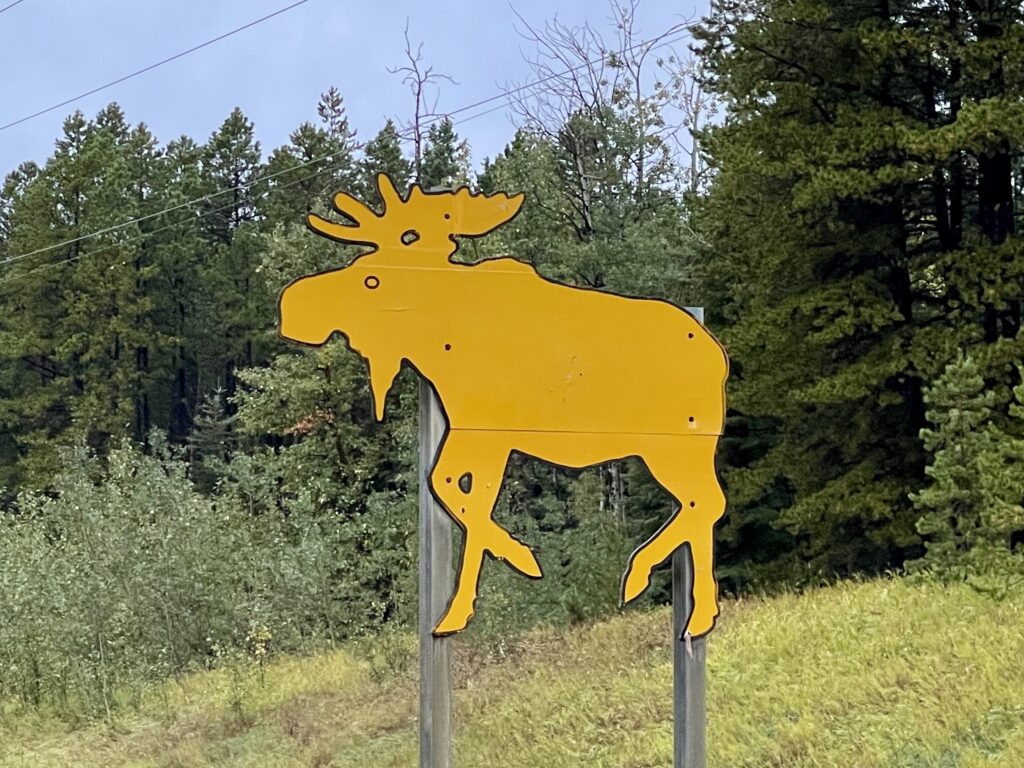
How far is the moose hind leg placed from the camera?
11.5 ft

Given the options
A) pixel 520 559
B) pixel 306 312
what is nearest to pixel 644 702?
pixel 520 559

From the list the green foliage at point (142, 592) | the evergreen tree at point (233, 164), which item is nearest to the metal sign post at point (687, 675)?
the green foliage at point (142, 592)

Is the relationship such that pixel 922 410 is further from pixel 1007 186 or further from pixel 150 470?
pixel 150 470

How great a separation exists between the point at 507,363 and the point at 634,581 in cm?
87

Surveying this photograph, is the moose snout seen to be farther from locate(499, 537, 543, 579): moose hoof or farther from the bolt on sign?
locate(499, 537, 543, 579): moose hoof

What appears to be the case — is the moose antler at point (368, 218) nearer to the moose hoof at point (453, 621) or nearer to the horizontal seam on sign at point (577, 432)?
the horizontal seam on sign at point (577, 432)

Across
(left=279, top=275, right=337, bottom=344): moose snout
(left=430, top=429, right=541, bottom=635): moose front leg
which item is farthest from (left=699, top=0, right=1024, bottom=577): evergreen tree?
(left=279, top=275, right=337, bottom=344): moose snout

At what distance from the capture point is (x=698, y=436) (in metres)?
3.53

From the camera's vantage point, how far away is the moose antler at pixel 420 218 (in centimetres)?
346

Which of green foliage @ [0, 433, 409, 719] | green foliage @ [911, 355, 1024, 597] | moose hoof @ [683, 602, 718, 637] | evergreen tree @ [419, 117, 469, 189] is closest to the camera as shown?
moose hoof @ [683, 602, 718, 637]

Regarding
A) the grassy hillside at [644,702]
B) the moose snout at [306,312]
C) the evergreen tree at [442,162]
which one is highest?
the evergreen tree at [442,162]

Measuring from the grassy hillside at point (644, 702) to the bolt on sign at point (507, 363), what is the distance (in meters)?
1.37

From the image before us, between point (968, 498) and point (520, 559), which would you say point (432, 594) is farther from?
point (968, 498)

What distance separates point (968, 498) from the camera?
657 centimetres
